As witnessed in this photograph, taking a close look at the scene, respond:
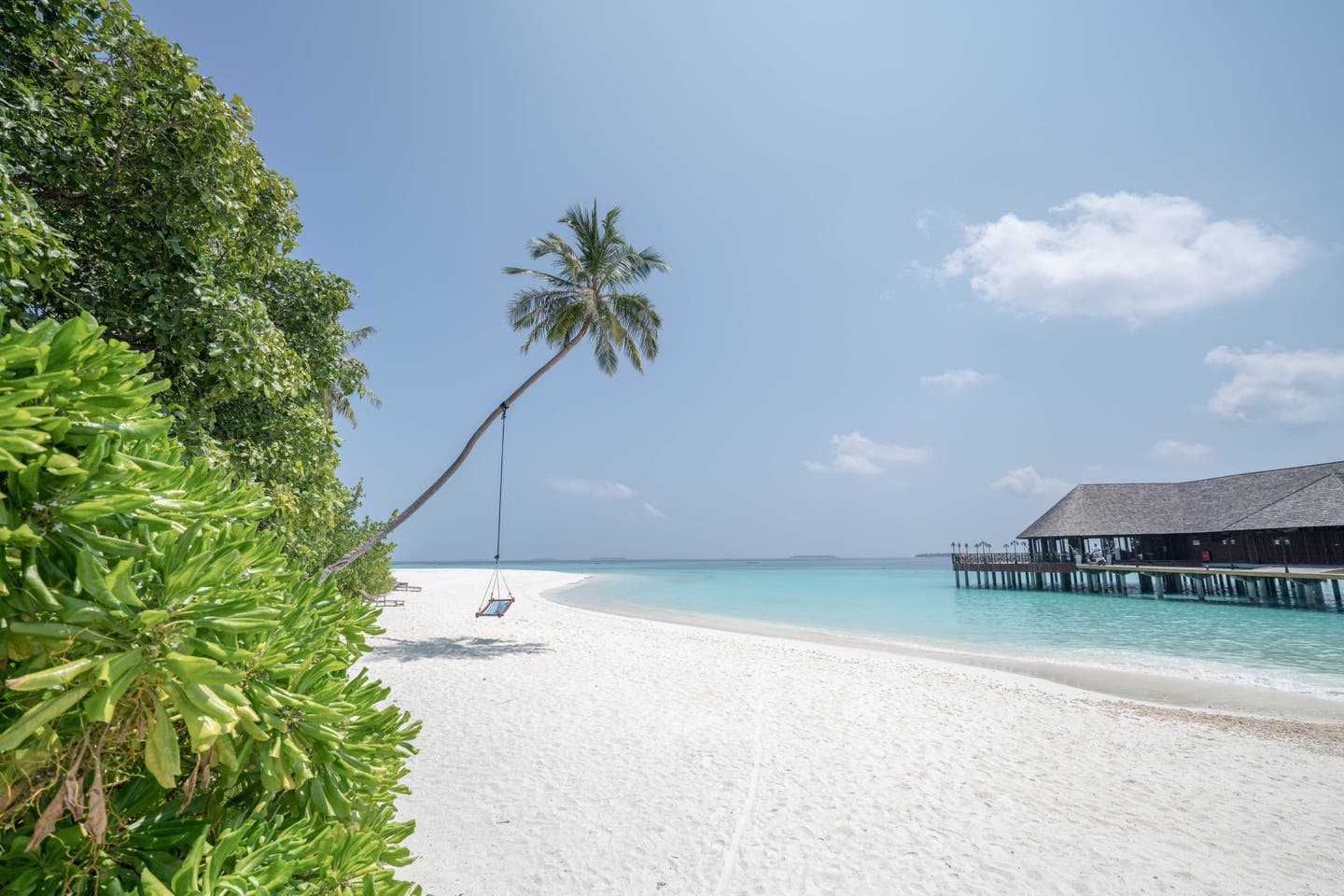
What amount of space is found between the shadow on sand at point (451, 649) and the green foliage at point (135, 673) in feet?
32.4

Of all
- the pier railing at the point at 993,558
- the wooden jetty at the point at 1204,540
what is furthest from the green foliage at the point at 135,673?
the pier railing at the point at 993,558

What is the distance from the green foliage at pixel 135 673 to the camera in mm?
792

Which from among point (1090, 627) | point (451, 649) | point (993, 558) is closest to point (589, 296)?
point (451, 649)

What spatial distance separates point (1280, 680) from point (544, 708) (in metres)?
14.1

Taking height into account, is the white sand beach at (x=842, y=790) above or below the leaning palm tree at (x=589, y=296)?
below

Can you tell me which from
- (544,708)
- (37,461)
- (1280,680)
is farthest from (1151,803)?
(1280,680)

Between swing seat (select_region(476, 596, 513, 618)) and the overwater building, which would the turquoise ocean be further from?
swing seat (select_region(476, 596, 513, 618))

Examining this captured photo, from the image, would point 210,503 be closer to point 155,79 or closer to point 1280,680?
point 155,79

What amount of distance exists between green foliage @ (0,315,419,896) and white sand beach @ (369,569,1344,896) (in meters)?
3.34

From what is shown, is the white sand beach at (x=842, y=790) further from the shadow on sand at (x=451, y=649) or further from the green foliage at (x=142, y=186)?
the green foliage at (x=142, y=186)

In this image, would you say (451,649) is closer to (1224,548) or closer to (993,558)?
(993,558)

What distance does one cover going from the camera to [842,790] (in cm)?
506

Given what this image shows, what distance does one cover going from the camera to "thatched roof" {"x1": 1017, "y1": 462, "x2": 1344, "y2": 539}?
26172 mm

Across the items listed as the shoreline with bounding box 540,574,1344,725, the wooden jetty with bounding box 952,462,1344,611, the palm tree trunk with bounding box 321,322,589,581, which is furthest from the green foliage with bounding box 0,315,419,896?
the wooden jetty with bounding box 952,462,1344,611
